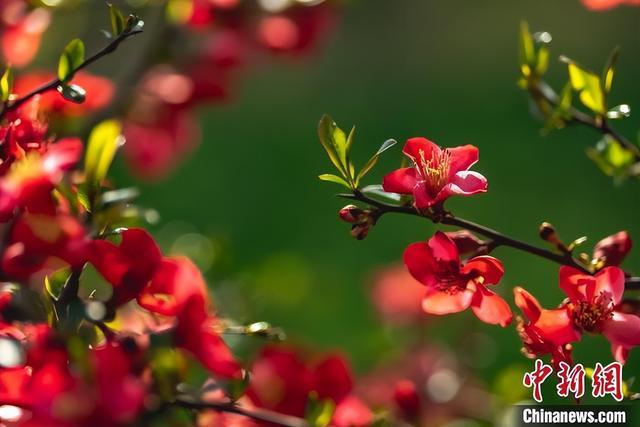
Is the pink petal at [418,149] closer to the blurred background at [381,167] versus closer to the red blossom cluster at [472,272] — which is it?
the red blossom cluster at [472,272]

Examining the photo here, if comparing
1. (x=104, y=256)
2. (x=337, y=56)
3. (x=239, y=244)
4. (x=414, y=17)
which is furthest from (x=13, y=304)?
(x=414, y=17)

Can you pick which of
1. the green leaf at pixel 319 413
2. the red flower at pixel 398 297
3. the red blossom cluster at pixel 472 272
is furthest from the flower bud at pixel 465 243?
the red flower at pixel 398 297

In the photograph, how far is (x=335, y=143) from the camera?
1.90 feet

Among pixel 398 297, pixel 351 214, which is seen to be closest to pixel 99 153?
pixel 351 214

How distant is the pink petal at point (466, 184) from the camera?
0.55 m

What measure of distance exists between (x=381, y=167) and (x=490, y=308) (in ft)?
7.41

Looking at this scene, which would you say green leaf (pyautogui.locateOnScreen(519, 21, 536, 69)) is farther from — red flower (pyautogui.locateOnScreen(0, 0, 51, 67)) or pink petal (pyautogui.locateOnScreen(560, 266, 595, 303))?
red flower (pyautogui.locateOnScreen(0, 0, 51, 67))

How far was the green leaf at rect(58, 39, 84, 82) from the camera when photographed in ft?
1.99

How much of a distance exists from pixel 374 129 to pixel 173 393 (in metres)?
2.72

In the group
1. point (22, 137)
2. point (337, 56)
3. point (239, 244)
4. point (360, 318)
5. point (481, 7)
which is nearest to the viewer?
point (22, 137)

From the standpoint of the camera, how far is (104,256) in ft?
1.83

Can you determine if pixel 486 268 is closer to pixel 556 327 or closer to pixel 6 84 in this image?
pixel 556 327

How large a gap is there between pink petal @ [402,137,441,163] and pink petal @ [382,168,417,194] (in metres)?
0.02

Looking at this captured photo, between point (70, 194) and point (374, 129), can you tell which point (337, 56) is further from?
point (70, 194)
